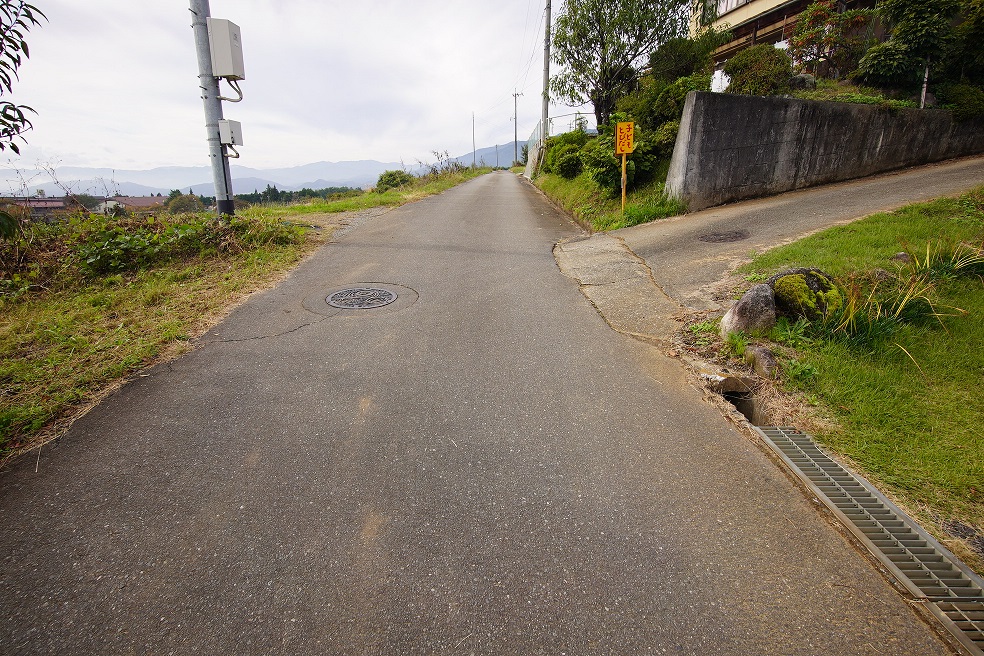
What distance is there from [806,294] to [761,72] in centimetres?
1075

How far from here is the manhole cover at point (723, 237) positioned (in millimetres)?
7067

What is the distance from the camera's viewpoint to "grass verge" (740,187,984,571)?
234 cm

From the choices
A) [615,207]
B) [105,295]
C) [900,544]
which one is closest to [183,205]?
[105,295]

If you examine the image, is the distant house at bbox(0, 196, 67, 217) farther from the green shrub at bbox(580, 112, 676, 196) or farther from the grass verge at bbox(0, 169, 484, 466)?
the green shrub at bbox(580, 112, 676, 196)

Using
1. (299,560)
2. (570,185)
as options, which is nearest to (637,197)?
(570,185)

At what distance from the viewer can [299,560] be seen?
1.93 metres

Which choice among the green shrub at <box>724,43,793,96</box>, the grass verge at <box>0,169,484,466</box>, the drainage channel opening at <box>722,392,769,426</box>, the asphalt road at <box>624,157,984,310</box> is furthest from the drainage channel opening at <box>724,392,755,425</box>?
the green shrub at <box>724,43,793,96</box>

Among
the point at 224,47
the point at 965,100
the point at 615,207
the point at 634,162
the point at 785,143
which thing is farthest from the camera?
the point at 965,100

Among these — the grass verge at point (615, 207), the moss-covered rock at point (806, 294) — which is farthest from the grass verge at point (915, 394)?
the grass verge at point (615, 207)

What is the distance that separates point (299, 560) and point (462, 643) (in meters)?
0.85

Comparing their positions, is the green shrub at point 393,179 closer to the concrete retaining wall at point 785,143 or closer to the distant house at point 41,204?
the concrete retaining wall at point 785,143

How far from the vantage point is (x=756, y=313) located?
3.89m

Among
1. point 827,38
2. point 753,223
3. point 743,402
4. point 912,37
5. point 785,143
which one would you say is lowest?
point 743,402

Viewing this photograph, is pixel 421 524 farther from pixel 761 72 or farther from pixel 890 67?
pixel 890 67
